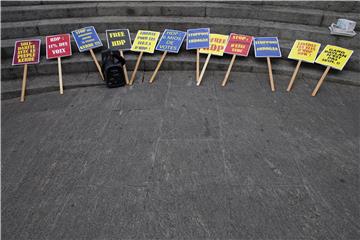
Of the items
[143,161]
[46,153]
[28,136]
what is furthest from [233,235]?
Answer: [28,136]

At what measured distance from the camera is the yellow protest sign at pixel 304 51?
659 centimetres

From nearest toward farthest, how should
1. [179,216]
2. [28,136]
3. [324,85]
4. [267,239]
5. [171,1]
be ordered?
[267,239]
[179,216]
[28,136]
[324,85]
[171,1]

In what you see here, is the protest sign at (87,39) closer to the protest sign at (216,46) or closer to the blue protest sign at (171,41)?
the blue protest sign at (171,41)

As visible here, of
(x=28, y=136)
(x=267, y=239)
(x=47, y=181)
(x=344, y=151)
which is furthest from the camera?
(x=28, y=136)

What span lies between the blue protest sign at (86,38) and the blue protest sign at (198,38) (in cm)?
245

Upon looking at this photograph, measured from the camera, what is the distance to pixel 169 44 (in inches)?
283

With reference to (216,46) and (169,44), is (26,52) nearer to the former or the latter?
(169,44)

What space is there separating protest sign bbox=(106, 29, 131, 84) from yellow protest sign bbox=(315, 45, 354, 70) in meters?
5.00

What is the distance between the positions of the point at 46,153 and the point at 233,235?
3713 mm

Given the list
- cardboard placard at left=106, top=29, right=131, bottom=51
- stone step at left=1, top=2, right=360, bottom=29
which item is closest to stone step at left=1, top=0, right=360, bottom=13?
stone step at left=1, top=2, right=360, bottom=29

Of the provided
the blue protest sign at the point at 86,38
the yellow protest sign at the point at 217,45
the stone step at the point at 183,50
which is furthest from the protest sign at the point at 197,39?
the blue protest sign at the point at 86,38

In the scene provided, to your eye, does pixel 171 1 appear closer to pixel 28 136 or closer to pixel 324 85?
pixel 324 85

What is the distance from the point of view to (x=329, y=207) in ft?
13.0

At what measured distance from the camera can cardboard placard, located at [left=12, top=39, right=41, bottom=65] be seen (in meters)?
6.82
